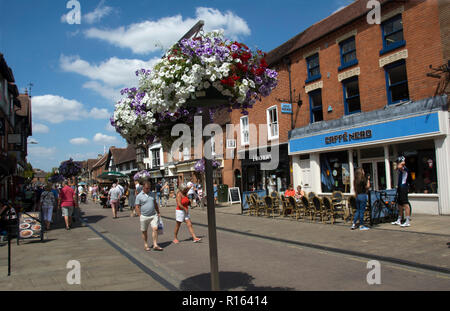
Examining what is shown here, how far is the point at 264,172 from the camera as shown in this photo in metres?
21.0

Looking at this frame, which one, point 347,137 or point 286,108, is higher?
point 286,108

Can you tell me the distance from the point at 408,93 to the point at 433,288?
33.3ft

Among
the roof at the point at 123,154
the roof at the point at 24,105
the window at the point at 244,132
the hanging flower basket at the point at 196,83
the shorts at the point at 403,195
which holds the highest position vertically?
Result: the roof at the point at 24,105

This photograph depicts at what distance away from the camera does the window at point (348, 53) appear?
15.3m

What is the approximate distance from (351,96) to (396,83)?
222cm

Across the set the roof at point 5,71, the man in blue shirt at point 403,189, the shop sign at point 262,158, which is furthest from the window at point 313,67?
the roof at point 5,71

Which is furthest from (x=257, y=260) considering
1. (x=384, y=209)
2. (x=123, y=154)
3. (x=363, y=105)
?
(x=123, y=154)

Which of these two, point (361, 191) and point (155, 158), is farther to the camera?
point (155, 158)

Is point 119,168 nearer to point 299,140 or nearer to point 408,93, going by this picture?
point 299,140

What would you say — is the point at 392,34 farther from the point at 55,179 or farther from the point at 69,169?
the point at 69,169

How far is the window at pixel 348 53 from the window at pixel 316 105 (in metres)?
1.90

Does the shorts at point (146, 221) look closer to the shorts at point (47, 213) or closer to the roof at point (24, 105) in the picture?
the shorts at point (47, 213)

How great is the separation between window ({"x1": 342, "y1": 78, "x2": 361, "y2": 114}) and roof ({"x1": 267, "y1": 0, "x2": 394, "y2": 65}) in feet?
8.42
